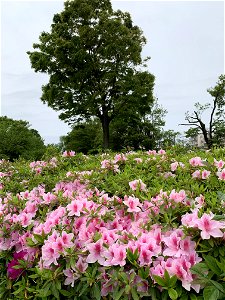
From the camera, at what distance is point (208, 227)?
1683mm

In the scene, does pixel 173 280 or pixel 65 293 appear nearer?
pixel 173 280

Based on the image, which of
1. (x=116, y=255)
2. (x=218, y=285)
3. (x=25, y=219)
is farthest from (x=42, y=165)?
(x=218, y=285)

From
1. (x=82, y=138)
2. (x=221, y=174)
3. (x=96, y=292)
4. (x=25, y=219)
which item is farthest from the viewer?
(x=82, y=138)

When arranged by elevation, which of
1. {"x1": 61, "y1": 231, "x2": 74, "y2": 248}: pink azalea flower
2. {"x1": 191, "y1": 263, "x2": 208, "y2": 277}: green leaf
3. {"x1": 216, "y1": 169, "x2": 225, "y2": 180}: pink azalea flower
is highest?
{"x1": 216, "y1": 169, "x2": 225, "y2": 180}: pink azalea flower

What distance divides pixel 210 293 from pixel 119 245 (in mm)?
503

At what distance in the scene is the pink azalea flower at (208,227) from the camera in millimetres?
1653

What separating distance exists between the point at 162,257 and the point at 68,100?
22316 millimetres

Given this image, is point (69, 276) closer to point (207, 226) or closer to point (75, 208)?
point (75, 208)

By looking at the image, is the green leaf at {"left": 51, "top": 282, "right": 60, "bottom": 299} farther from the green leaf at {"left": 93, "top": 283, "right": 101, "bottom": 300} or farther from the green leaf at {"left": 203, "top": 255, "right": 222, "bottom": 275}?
the green leaf at {"left": 203, "top": 255, "right": 222, "bottom": 275}

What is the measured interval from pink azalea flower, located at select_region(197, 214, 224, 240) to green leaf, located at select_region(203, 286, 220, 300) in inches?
9.0

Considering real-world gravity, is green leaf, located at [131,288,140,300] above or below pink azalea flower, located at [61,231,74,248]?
below

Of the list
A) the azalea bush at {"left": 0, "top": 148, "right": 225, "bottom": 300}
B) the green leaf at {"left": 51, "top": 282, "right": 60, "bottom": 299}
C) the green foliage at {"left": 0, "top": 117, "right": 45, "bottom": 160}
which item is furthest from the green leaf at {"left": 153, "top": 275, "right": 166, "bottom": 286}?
the green foliage at {"left": 0, "top": 117, "right": 45, "bottom": 160}

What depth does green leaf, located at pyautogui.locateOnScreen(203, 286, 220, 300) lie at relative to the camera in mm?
1446

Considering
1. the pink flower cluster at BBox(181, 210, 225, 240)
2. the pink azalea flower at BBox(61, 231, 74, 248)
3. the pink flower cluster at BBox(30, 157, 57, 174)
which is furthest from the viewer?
the pink flower cluster at BBox(30, 157, 57, 174)
